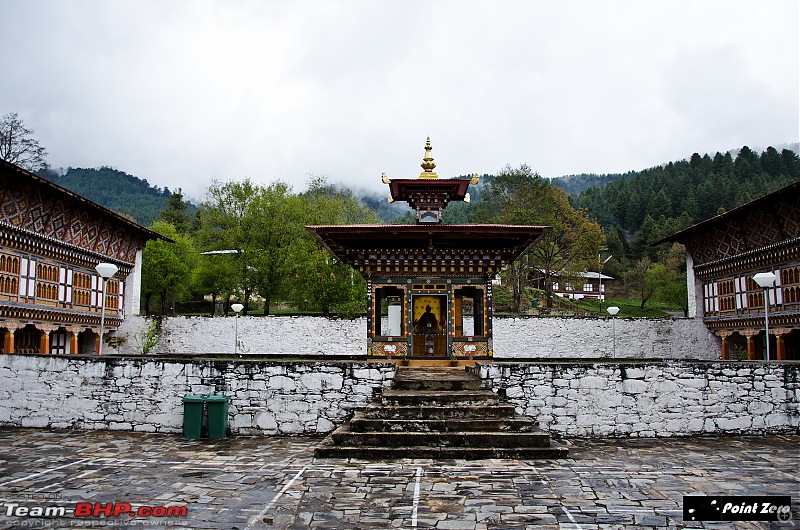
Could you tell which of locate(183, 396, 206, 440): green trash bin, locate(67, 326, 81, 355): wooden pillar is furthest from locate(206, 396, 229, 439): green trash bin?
locate(67, 326, 81, 355): wooden pillar

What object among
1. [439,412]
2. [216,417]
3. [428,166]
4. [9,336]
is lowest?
[216,417]

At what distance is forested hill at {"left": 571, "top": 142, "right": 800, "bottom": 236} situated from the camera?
7356 centimetres

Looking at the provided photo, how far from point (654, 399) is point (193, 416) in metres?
10.3

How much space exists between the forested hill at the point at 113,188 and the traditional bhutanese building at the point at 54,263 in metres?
104

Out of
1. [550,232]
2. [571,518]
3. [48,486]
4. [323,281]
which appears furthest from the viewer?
[550,232]

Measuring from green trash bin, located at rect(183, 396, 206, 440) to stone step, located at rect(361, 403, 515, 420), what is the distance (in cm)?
370

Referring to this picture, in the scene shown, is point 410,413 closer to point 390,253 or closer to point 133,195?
point 390,253

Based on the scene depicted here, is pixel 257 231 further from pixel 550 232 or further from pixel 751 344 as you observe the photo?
pixel 751 344

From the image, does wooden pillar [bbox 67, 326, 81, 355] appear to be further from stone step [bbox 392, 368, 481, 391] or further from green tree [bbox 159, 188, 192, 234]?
green tree [bbox 159, 188, 192, 234]

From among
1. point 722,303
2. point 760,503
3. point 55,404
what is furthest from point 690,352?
point 55,404

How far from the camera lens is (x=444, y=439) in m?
10.8

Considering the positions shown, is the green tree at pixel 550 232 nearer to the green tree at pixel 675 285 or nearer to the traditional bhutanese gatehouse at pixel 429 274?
the green tree at pixel 675 285

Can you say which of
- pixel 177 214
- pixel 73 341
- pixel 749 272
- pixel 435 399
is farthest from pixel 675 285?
pixel 177 214

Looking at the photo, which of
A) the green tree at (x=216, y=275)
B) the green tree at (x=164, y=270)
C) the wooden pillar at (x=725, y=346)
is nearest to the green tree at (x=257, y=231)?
the green tree at (x=216, y=275)
